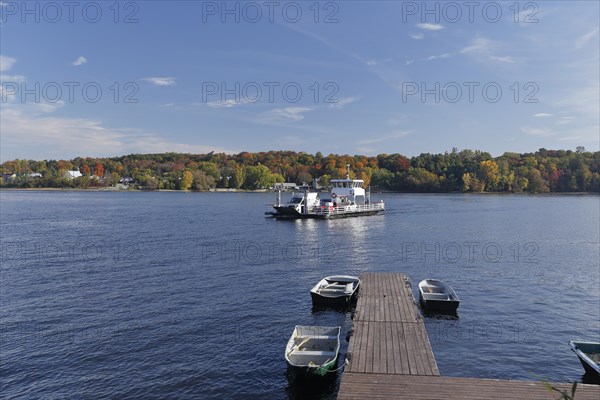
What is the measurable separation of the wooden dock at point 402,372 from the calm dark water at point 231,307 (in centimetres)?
160

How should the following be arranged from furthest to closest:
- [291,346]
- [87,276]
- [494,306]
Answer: [87,276] < [494,306] < [291,346]

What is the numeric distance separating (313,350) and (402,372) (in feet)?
19.7

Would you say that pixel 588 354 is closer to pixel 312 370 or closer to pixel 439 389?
pixel 439 389

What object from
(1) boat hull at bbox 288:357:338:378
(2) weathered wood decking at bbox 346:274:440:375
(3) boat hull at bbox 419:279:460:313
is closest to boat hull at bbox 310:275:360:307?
(2) weathered wood decking at bbox 346:274:440:375

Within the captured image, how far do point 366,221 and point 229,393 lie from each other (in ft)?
258

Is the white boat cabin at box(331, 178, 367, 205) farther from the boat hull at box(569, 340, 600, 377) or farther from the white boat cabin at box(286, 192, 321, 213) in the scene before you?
the boat hull at box(569, 340, 600, 377)

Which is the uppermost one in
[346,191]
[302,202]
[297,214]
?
[346,191]

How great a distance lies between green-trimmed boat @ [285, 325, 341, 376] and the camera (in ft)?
63.9

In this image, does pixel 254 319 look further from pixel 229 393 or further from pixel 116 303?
pixel 116 303

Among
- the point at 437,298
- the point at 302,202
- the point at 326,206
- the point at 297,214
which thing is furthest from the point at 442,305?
the point at 302,202

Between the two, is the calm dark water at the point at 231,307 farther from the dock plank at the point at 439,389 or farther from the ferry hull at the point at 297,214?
the ferry hull at the point at 297,214

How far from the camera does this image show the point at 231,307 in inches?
1233

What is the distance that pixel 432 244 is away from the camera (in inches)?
Answer: 2445

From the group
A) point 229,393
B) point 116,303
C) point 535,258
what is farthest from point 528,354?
point 535,258
